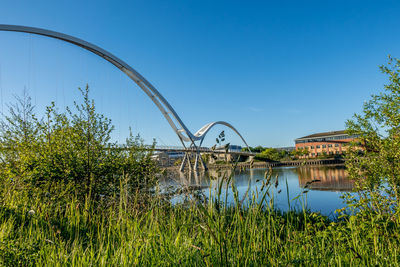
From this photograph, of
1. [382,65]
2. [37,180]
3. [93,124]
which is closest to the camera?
[37,180]

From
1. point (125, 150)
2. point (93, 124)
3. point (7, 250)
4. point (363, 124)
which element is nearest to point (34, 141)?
point (93, 124)

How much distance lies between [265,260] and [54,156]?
20.3ft

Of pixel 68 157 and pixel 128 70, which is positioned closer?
pixel 68 157

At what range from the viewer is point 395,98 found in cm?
748

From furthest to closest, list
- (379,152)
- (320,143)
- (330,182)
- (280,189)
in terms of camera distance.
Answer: (320,143) → (330,182) → (379,152) → (280,189)

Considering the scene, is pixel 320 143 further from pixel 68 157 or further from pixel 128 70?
pixel 68 157

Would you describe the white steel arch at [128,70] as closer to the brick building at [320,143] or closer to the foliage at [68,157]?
the foliage at [68,157]

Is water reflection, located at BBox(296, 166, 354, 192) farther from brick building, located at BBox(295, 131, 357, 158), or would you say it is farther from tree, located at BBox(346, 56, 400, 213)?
brick building, located at BBox(295, 131, 357, 158)

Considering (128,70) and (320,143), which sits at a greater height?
(128,70)

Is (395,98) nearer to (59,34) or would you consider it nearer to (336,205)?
(336,205)

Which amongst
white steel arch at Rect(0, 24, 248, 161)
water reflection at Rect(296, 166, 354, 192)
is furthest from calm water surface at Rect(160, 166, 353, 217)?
white steel arch at Rect(0, 24, 248, 161)

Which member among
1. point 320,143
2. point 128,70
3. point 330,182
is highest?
point 128,70

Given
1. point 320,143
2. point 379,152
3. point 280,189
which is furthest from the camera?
point 320,143

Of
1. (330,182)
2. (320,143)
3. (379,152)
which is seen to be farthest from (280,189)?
(320,143)
